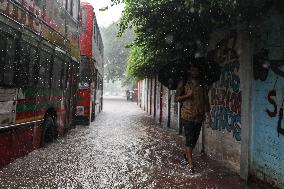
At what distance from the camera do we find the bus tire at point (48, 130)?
852 cm

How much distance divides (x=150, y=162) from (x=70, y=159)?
1.69 metres

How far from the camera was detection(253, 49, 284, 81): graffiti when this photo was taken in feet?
17.4

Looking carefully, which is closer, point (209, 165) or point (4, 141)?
point (4, 141)

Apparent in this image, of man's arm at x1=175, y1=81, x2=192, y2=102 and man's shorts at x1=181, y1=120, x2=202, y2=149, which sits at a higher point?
man's arm at x1=175, y1=81, x2=192, y2=102

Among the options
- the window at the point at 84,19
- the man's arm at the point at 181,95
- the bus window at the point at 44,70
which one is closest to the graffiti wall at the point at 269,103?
the man's arm at the point at 181,95

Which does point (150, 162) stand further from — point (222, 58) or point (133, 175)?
point (222, 58)

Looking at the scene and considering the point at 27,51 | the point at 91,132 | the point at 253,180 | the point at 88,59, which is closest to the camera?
the point at 253,180

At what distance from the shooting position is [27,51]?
6.88 m

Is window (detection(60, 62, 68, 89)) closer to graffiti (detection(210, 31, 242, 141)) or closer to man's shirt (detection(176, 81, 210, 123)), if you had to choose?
graffiti (detection(210, 31, 242, 141))

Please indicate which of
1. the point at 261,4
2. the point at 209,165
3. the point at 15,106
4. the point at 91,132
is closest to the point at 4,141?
the point at 15,106

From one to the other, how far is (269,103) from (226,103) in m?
1.93

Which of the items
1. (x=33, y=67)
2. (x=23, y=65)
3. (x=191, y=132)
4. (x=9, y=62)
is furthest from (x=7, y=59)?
(x=191, y=132)

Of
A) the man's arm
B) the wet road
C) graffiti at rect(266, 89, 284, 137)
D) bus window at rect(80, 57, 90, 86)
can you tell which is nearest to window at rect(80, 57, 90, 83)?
bus window at rect(80, 57, 90, 86)

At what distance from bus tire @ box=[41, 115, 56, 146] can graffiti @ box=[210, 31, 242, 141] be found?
3.95 metres
